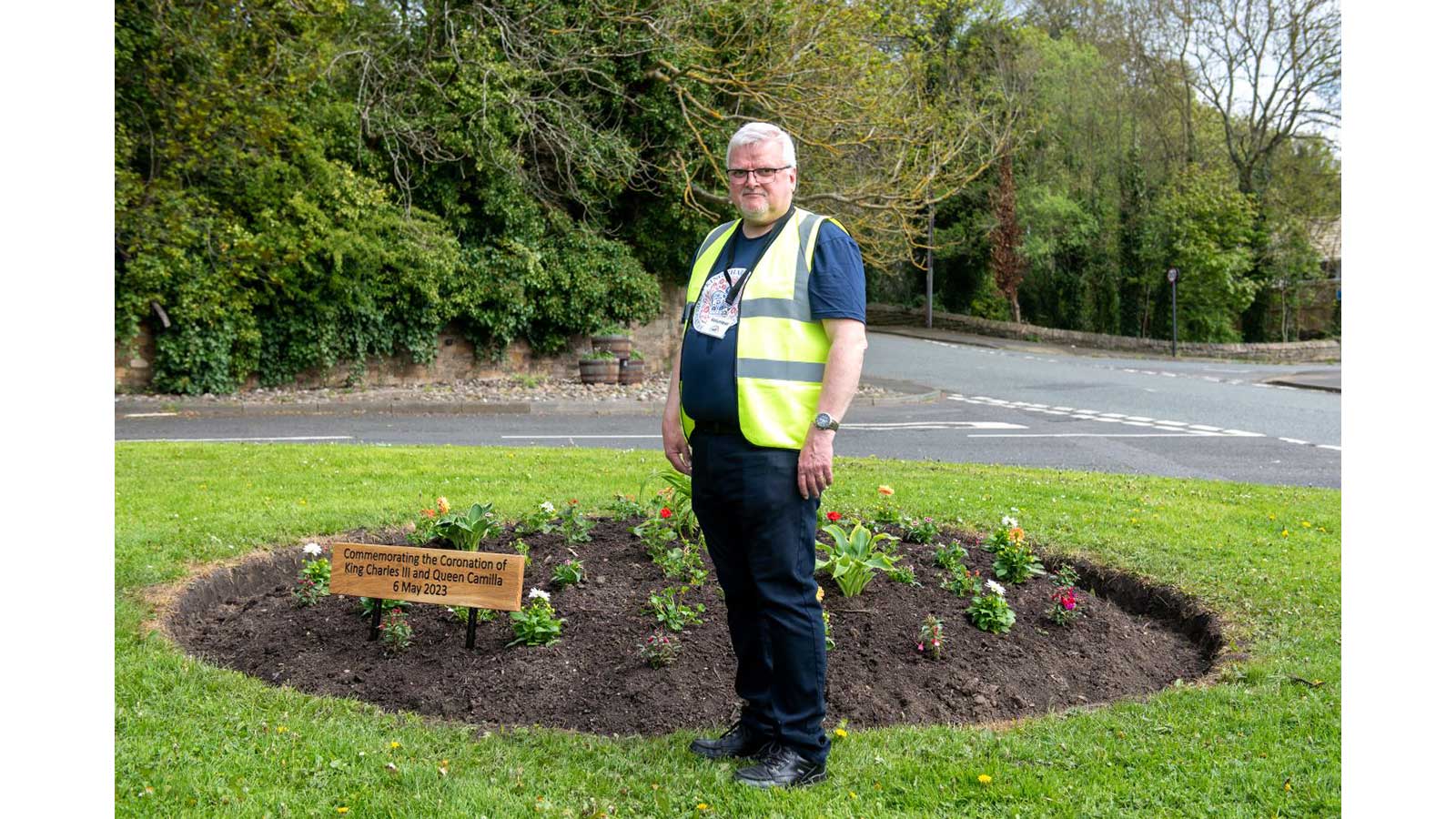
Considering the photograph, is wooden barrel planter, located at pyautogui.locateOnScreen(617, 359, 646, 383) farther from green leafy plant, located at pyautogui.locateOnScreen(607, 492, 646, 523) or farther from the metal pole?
the metal pole

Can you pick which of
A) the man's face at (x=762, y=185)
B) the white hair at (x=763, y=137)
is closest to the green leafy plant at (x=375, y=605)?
the man's face at (x=762, y=185)

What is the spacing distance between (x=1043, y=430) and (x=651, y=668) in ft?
37.0

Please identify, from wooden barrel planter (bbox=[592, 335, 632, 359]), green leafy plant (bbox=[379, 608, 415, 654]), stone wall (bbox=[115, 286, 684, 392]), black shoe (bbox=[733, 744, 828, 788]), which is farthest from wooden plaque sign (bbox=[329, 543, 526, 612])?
wooden barrel planter (bbox=[592, 335, 632, 359])

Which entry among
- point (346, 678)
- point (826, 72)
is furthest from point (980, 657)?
point (826, 72)

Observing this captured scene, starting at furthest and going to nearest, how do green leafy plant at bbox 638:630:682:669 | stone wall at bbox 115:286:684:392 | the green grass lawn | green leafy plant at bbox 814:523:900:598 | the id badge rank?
stone wall at bbox 115:286:684:392, green leafy plant at bbox 814:523:900:598, green leafy plant at bbox 638:630:682:669, the id badge, the green grass lawn

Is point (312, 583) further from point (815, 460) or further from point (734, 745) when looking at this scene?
point (815, 460)

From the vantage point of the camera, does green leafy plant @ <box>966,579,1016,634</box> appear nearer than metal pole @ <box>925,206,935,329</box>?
Yes

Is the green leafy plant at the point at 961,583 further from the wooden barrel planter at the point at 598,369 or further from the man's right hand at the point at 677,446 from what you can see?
the wooden barrel planter at the point at 598,369

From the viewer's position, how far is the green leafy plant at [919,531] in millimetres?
5953

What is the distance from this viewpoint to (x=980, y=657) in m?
4.53

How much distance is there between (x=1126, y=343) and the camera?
38.2 meters

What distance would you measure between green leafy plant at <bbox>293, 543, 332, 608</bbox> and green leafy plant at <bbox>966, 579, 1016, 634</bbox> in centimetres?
288

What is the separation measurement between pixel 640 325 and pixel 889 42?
301 inches

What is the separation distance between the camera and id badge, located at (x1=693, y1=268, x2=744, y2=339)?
11.3ft
